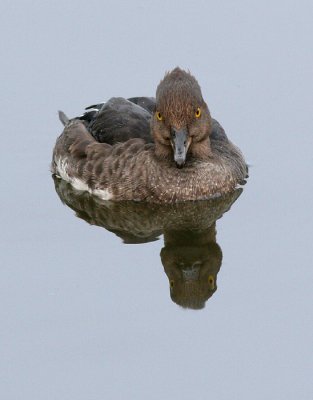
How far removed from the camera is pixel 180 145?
18016 mm

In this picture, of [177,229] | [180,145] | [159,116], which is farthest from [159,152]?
[177,229]

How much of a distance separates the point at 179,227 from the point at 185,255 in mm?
940

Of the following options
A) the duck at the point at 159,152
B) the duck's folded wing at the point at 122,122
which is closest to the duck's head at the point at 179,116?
the duck at the point at 159,152

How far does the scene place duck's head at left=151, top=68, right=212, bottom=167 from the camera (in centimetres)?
1806

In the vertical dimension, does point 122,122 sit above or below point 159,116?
above

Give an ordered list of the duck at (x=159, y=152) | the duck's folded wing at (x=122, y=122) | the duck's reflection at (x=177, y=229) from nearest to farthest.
A: the duck's reflection at (x=177, y=229)
the duck at (x=159, y=152)
the duck's folded wing at (x=122, y=122)

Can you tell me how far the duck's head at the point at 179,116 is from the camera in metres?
18.1

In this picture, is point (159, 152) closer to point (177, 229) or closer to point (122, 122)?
point (122, 122)

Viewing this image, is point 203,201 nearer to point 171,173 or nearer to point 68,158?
point 171,173

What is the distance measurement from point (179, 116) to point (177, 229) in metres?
1.33

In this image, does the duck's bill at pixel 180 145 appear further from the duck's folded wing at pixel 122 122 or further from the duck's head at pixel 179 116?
the duck's folded wing at pixel 122 122

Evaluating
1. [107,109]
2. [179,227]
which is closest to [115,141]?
[107,109]

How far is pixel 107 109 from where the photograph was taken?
758 inches

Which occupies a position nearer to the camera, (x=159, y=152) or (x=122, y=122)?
(x=159, y=152)
